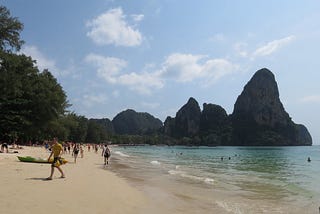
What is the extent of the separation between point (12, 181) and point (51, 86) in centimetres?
5089

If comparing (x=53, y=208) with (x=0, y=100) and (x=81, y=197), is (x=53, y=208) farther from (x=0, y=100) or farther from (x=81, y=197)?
(x=0, y=100)

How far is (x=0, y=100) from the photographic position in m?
49.1

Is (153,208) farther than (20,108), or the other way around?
(20,108)

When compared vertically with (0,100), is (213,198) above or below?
below

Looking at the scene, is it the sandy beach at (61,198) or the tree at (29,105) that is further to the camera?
the tree at (29,105)

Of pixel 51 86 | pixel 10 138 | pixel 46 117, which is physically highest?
pixel 51 86

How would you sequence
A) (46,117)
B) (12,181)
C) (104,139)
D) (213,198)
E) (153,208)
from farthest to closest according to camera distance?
(104,139) → (46,117) → (213,198) → (12,181) → (153,208)

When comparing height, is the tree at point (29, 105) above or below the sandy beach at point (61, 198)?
above

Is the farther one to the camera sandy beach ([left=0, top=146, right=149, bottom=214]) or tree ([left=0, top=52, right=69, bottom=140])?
tree ([left=0, top=52, right=69, bottom=140])

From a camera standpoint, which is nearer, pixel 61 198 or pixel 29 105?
pixel 61 198

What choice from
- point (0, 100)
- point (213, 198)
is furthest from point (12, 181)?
point (0, 100)

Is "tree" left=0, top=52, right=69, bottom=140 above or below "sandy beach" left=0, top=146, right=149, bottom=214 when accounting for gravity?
above

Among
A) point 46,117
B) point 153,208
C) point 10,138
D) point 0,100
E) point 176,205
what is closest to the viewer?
point 153,208

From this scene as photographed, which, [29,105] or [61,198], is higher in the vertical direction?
[29,105]
